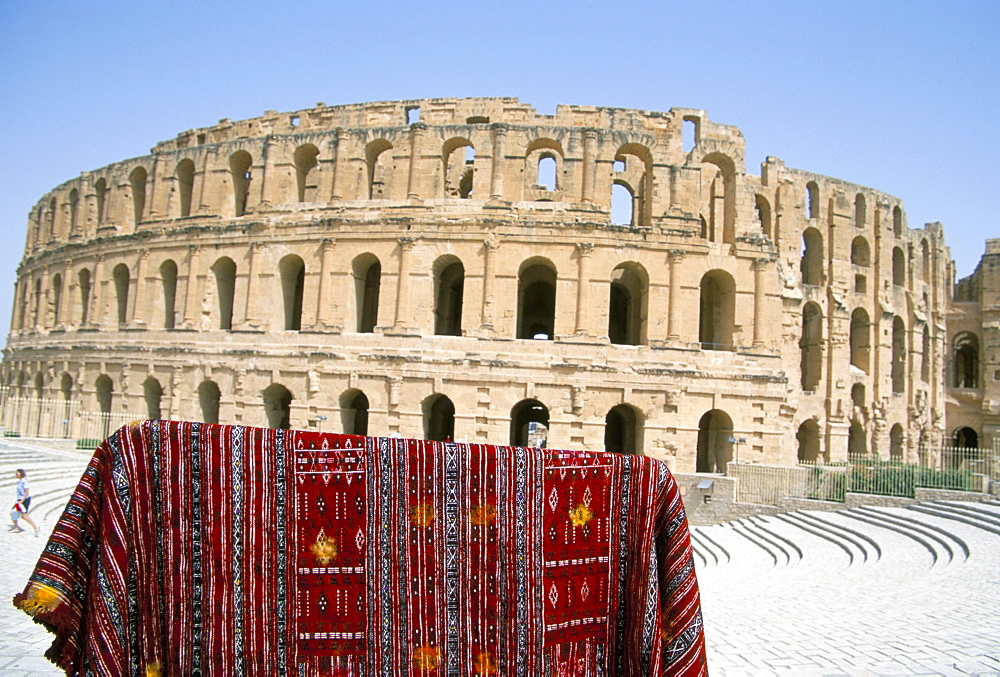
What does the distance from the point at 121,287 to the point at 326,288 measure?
11.6 meters

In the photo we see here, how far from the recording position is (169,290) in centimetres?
2703

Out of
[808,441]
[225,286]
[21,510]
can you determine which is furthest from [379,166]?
[808,441]

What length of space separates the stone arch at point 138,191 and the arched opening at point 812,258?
29765 mm

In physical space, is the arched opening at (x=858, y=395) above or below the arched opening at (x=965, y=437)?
above

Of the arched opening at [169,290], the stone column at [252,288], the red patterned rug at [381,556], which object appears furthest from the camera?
the arched opening at [169,290]

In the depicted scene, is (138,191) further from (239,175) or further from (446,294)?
(446,294)

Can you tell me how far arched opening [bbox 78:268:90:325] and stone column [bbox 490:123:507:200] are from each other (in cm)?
1983

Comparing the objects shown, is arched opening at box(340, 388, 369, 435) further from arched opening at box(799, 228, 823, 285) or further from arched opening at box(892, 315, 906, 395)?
arched opening at box(892, 315, 906, 395)

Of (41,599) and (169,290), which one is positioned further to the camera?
(169,290)

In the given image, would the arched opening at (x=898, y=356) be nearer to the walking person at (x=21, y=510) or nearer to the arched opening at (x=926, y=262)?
the arched opening at (x=926, y=262)

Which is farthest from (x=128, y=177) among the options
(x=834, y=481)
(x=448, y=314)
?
(x=834, y=481)

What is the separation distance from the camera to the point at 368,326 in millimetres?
26781

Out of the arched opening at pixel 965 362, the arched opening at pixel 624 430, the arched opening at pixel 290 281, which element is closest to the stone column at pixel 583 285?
the arched opening at pixel 624 430

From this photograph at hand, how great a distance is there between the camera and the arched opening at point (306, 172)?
25266 millimetres
